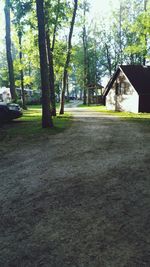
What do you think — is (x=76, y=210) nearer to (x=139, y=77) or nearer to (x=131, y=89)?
(x=131, y=89)

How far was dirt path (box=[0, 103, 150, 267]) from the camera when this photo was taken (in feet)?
11.6

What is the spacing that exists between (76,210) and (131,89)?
86.3ft

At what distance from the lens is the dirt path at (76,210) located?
3.54 m

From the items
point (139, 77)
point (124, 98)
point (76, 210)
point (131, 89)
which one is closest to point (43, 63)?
point (76, 210)

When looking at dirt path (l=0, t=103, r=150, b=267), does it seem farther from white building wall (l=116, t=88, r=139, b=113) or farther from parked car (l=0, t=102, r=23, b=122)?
white building wall (l=116, t=88, r=139, b=113)

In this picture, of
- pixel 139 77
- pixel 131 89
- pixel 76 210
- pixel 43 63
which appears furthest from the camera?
pixel 139 77

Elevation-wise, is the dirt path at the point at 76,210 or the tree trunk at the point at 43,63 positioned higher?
the tree trunk at the point at 43,63

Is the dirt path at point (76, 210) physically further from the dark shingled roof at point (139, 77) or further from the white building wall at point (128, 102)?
the dark shingled roof at point (139, 77)

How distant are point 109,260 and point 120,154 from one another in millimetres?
5706

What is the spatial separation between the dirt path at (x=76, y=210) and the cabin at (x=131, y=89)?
2012cm

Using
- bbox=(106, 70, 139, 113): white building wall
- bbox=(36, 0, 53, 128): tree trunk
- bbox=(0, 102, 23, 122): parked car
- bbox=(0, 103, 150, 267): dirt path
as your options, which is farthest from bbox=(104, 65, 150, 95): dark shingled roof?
bbox=(0, 103, 150, 267): dirt path

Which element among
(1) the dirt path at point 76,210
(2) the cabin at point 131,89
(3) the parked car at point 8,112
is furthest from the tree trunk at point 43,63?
(2) the cabin at point 131,89

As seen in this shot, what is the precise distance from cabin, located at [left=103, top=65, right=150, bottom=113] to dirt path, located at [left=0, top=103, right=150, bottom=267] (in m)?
20.1

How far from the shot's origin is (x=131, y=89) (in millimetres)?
29703
